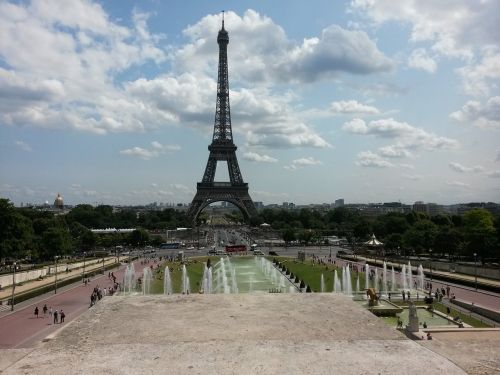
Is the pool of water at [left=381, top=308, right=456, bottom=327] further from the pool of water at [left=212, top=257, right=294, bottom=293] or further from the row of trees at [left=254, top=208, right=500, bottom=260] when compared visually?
the row of trees at [left=254, top=208, right=500, bottom=260]

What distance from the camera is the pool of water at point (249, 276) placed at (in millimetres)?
40747

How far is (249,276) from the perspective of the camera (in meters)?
48.9

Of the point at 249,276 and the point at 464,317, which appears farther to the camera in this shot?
the point at 249,276

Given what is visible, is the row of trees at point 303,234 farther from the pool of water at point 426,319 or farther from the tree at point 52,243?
the pool of water at point 426,319

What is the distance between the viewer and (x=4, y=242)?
159 feet

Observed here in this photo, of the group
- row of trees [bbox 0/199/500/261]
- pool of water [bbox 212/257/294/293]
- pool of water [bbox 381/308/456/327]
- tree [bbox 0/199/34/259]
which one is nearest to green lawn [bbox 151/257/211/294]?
pool of water [bbox 212/257/294/293]

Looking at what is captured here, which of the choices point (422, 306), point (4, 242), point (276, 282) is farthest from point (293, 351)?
point (4, 242)

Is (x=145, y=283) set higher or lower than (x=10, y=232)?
lower

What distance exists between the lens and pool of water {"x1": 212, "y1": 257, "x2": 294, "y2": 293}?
134 ft

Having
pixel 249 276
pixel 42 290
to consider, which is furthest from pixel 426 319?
pixel 42 290

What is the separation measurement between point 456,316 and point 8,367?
25084 millimetres

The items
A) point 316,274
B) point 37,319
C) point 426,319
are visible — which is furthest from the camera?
point 316,274

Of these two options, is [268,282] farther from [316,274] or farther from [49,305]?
[49,305]

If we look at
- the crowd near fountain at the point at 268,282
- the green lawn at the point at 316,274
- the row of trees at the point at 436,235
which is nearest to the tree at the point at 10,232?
the crowd near fountain at the point at 268,282
